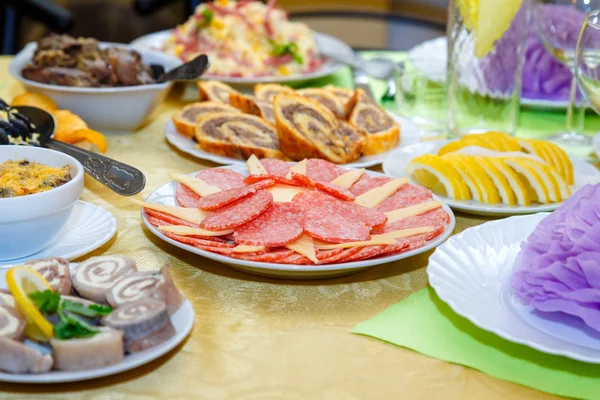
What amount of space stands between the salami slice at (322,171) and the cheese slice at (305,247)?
297 mm

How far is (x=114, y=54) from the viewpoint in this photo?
1.90 meters

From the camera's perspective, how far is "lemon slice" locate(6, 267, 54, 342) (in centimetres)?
88

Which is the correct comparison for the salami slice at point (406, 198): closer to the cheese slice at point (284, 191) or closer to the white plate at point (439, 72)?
the cheese slice at point (284, 191)

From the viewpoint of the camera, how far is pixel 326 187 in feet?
4.35

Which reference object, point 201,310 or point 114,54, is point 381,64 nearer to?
point 114,54

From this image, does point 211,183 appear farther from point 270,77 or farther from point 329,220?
point 270,77

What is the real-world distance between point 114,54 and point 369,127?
66cm

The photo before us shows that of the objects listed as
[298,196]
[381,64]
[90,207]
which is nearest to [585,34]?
[298,196]

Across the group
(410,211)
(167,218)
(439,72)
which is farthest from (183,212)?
(439,72)

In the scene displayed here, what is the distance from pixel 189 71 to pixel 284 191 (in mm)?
730

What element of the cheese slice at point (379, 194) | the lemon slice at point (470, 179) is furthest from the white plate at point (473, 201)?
the cheese slice at point (379, 194)

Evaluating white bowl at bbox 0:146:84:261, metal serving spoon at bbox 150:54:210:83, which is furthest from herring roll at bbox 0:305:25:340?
metal serving spoon at bbox 150:54:210:83

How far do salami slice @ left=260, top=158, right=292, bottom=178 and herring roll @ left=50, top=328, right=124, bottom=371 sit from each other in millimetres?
661

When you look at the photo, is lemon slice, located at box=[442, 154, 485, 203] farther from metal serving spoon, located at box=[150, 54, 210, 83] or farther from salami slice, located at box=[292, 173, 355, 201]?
metal serving spoon, located at box=[150, 54, 210, 83]
